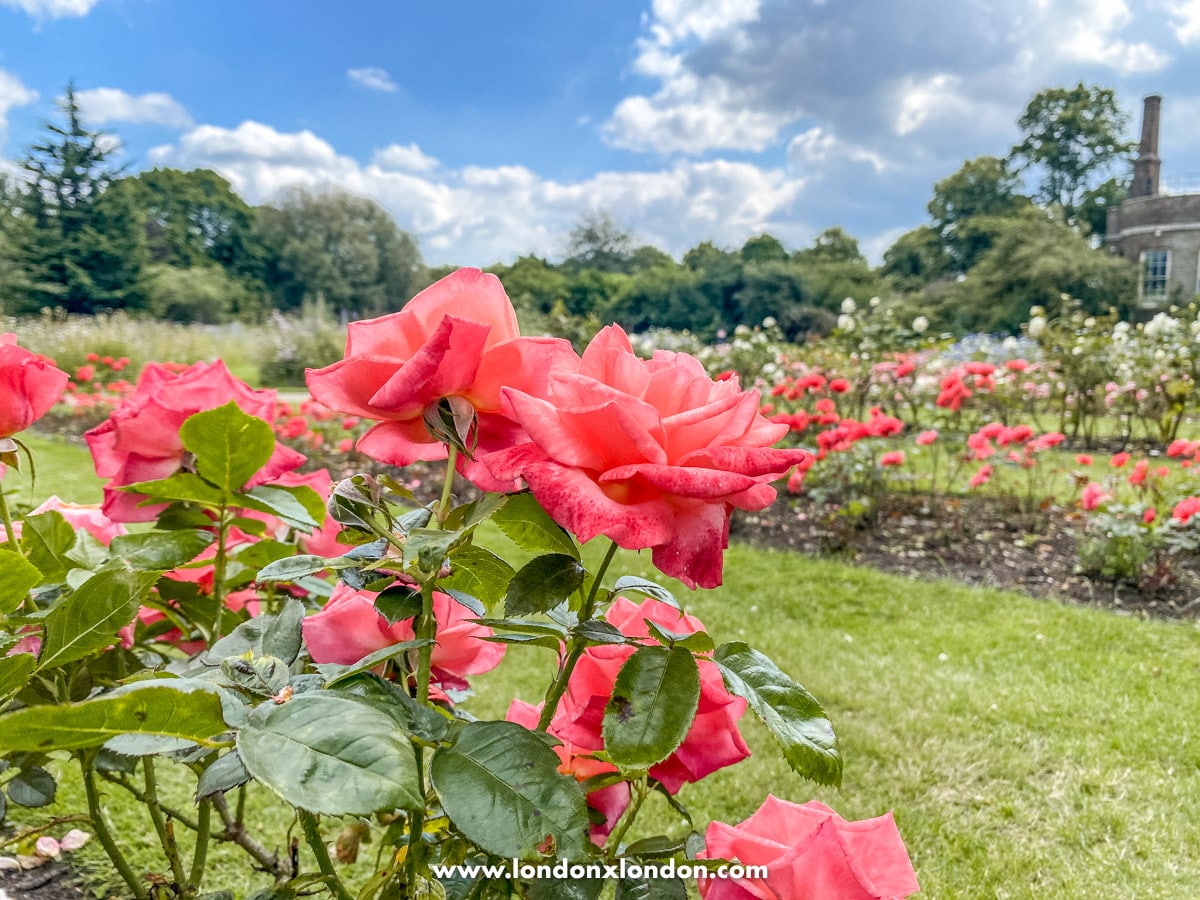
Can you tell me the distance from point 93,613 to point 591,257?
83.5ft

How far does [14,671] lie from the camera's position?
280 mm

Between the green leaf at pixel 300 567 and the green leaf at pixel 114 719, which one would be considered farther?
the green leaf at pixel 300 567

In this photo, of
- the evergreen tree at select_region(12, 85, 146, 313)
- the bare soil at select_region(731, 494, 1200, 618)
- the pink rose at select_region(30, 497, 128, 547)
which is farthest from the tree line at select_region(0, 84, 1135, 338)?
the pink rose at select_region(30, 497, 128, 547)

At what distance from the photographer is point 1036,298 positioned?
16.7 meters

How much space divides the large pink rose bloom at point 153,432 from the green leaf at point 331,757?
0.91ft

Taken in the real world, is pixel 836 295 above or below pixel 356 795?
above

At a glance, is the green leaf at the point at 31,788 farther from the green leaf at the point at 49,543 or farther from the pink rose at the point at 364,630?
the pink rose at the point at 364,630

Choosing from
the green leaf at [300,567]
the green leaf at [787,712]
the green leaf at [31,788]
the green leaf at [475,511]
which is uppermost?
the green leaf at [475,511]

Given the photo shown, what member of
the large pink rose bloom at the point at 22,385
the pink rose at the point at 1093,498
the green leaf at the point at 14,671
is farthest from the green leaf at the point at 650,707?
the pink rose at the point at 1093,498

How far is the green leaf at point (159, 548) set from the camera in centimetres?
42

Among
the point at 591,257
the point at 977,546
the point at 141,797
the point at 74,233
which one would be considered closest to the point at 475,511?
the point at 141,797

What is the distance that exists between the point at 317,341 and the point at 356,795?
29.3 feet

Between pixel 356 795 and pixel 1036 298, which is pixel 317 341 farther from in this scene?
pixel 1036 298

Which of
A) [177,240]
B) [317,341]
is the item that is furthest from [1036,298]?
[177,240]
